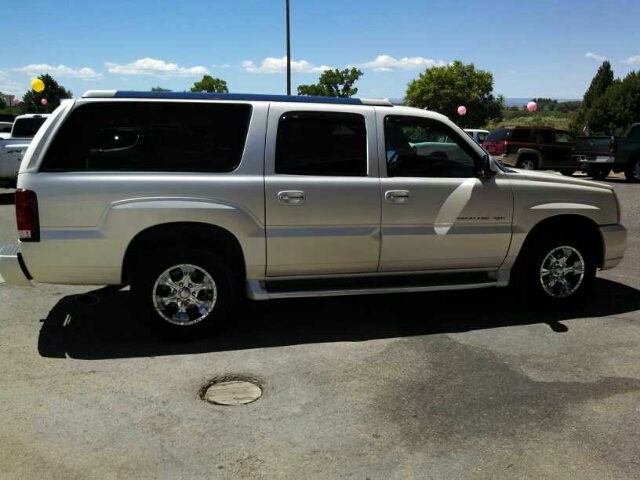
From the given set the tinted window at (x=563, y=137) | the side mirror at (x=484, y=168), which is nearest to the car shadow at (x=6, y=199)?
the side mirror at (x=484, y=168)

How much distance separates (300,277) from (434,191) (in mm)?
1333

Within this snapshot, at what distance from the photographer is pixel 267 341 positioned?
468 cm

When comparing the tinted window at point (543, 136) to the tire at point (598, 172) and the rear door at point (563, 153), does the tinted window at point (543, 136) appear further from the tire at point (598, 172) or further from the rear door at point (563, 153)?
the tire at point (598, 172)

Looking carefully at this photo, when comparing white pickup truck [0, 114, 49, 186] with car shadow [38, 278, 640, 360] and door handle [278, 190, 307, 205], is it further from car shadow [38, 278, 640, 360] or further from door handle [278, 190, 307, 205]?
door handle [278, 190, 307, 205]

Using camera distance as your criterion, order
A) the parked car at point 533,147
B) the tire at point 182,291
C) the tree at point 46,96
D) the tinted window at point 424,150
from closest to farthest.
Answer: the tire at point 182,291
the tinted window at point 424,150
the parked car at point 533,147
the tree at point 46,96

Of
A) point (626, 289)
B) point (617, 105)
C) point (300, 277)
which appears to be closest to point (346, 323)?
point (300, 277)

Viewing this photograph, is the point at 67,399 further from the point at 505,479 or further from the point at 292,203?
the point at 505,479

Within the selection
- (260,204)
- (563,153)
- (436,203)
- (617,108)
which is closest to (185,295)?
(260,204)

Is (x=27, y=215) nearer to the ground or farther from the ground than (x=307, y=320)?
farther from the ground

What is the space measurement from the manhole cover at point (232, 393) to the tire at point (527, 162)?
1616 centimetres

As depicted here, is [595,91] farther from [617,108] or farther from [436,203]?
[436,203]

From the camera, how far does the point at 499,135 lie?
18562 millimetres

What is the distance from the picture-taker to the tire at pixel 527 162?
18312 millimetres

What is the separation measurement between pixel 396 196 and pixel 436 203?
0.37 metres
